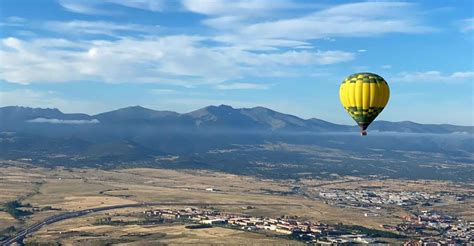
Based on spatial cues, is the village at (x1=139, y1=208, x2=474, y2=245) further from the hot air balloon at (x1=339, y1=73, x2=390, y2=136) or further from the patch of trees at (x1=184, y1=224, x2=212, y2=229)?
the hot air balloon at (x1=339, y1=73, x2=390, y2=136)

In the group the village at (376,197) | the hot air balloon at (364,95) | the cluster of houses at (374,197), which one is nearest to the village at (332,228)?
the village at (376,197)

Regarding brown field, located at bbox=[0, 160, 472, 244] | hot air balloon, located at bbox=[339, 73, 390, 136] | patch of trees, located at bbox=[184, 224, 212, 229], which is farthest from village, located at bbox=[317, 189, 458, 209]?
hot air balloon, located at bbox=[339, 73, 390, 136]

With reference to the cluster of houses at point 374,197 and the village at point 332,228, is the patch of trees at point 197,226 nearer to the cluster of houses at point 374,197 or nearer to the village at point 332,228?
the village at point 332,228

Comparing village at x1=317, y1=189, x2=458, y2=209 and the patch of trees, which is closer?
the patch of trees

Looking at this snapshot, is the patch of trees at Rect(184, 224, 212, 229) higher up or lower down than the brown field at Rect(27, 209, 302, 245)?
higher up

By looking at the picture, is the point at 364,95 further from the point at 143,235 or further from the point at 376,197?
the point at 376,197

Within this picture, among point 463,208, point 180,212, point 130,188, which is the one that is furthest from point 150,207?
point 463,208

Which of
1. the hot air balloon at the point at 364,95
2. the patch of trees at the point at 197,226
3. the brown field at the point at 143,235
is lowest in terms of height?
Answer: the brown field at the point at 143,235

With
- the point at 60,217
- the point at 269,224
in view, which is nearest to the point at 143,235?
the point at 269,224

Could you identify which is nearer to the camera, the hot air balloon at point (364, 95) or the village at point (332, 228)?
the hot air balloon at point (364, 95)

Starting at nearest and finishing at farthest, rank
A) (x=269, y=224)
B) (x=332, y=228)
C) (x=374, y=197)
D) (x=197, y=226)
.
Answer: (x=197, y=226) < (x=332, y=228) < (x=269, y=224) < (x=374, y=197)
